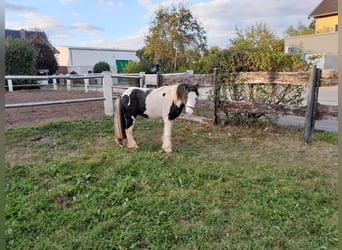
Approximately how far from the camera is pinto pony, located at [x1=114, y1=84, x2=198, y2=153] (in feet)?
13.8

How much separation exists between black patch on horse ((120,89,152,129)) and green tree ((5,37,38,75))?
46.2ft

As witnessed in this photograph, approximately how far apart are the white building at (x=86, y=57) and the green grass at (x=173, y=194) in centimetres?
2817

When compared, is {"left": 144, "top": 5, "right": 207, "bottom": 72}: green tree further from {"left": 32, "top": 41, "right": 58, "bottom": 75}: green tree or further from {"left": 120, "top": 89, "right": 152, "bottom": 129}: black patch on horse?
{"left": 120, "top": 89, "right": 152, "bottom": 129}: black patch on horse

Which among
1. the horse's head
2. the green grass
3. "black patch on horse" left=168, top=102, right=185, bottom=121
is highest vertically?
the horse's head

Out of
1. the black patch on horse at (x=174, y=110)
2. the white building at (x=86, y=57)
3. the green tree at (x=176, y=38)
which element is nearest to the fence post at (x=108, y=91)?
the black patch on horse at (x=174, y=110)

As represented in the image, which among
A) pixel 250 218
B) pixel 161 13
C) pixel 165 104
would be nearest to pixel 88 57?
pixel 161 13

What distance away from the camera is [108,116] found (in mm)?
6645

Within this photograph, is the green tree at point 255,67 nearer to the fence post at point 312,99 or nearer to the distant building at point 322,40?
the fence post at point 312,99

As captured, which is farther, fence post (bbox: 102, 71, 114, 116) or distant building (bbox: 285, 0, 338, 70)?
distant building (bbox: 285, 0, 338, 70)

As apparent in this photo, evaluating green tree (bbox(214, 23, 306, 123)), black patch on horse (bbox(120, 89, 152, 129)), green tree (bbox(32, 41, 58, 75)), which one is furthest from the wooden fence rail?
green tree (bbox(32, 41, 58, 75))

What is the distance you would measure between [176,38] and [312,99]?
13.7m

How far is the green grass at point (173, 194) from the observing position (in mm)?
2186

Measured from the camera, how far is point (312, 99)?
4535 mm

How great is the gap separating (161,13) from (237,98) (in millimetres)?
13295
